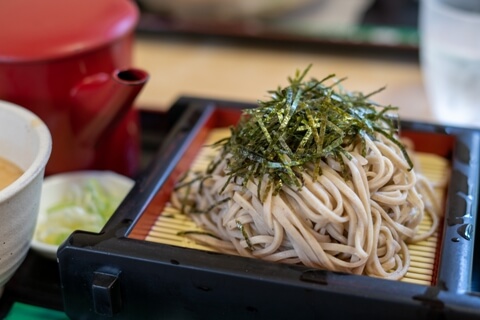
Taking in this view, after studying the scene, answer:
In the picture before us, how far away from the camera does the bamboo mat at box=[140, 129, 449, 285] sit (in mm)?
1085

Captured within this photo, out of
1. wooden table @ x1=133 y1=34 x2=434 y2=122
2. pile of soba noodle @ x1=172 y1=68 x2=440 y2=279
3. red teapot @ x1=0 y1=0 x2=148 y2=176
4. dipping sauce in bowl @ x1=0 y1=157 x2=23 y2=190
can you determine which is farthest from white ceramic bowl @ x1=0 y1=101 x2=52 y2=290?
wooden table @ x1=133 y1=34 x2=434 y2=122

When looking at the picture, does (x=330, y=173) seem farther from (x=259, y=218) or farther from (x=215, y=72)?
(x=215, y=72)

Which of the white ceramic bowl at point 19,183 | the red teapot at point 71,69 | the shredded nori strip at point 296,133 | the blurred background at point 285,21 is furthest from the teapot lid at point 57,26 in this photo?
the blurred background at point 285,21

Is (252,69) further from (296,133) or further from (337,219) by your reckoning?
(337,219)

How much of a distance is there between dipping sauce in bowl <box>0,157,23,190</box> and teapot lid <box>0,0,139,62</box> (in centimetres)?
21

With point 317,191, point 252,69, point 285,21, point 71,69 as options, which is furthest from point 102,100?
point 285,21

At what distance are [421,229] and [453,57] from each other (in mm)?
701

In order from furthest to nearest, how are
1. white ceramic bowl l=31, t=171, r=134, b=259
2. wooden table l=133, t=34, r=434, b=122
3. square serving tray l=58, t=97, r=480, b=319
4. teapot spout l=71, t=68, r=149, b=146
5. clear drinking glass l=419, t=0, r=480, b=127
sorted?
wooden table l=133, t=34, r=434, b=122 < clear drinking glass l=419, t=0, r=480, b=127 < white ceramic bowl l=31, t=171, r=134, b=259 < teapot spout l=71, t=68, r=149, b=146 < square serving tray l=58, t=97, r=480, b=319

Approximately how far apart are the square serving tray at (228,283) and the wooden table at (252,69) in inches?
30.1

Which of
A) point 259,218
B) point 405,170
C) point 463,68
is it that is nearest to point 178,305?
point 259,218

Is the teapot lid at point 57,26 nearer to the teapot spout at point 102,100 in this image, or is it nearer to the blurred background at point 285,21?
the teapot spout at point 102,100

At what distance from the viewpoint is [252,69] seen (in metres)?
2.07

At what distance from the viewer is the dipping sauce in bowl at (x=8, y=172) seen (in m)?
1.15

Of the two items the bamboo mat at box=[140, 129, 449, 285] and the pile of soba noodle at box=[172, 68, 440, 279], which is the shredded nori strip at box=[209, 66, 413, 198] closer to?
the pile of soba noodle at box=[172, 68, 440, 279]
